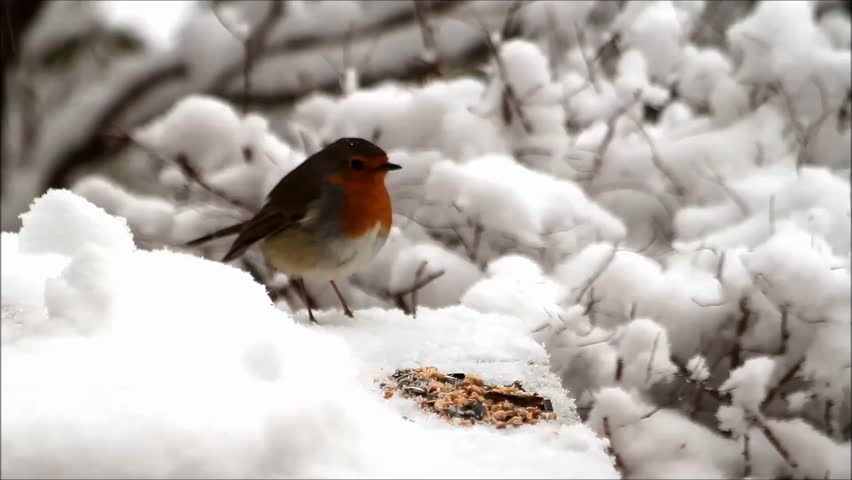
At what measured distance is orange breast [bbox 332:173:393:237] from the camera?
2.78m

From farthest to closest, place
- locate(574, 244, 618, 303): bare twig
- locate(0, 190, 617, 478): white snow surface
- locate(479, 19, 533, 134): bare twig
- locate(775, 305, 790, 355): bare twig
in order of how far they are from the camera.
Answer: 1. locate(479, 19, 533, 134): bare twig
2. locate(775, 305, 790, 355): bare twig
3. locate(574, 244, 618, 303): bare twig
4. locate(0, 190, 617, 478): white snow surface

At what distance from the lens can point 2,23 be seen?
467 cm

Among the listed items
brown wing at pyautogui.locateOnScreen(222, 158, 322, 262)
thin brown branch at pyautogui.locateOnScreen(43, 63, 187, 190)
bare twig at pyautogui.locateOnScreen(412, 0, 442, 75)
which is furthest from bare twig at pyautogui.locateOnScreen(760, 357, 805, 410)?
thin brown branch at pyautogui.locateOnScreen(43, 63, 187, 190)

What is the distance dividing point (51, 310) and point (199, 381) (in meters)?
0.25

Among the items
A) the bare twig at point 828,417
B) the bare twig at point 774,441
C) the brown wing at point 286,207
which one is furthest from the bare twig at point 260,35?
the bare twig at point 828,417

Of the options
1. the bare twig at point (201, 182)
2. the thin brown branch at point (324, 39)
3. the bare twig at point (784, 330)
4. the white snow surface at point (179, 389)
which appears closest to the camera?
the white snow surface at point (179, 389)

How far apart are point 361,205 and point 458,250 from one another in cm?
112

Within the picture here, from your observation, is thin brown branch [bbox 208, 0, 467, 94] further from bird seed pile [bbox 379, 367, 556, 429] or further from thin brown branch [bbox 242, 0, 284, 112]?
bird seed pile [bbox 379, 367, 556, 429]

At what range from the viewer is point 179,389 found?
116cm

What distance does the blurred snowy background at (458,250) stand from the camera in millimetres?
1210

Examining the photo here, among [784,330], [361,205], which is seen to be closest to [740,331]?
[784,330]

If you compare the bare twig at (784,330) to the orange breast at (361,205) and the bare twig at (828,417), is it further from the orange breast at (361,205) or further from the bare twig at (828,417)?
the orange breast at (361,205)

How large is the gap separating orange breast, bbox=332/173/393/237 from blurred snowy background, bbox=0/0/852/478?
1.04 feet

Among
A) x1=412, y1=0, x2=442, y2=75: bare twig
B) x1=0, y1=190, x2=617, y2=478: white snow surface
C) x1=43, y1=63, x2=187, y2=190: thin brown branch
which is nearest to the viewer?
x1=0, y1=190, x2=617, y2=478: white snow surface
